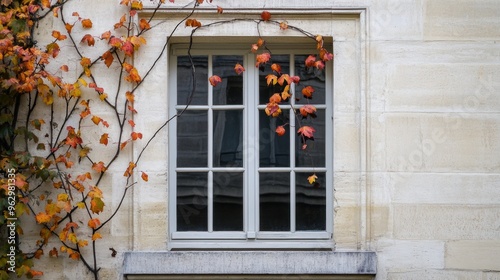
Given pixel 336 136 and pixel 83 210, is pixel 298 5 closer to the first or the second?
pixel 336 136

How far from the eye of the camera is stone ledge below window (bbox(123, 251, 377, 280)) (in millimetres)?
6660

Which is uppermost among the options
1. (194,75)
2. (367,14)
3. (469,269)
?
(367,14)

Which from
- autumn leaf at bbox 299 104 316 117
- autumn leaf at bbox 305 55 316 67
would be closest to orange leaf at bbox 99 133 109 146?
autumn leaf at bbox 299 104 316 117

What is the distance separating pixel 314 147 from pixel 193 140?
3.21 feet

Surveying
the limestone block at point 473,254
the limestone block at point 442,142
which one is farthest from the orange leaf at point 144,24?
the limestone block at point 473,254

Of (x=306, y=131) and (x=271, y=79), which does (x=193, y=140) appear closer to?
(x=271, y=79)

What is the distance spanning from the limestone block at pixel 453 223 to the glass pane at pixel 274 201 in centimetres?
90

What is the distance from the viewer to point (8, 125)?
674 cm

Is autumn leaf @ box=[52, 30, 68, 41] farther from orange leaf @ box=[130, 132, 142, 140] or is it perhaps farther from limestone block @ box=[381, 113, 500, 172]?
limestone block @ box=[381, 113, 500, 172]

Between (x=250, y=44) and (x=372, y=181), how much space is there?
1.46 meters

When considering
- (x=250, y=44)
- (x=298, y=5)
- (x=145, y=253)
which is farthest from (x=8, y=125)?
(x=298, y=5)

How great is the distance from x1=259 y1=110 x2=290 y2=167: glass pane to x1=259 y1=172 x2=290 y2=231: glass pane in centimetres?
11

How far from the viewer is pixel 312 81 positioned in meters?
7.06

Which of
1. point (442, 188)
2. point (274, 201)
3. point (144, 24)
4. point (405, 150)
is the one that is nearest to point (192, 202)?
point (274, 201)
